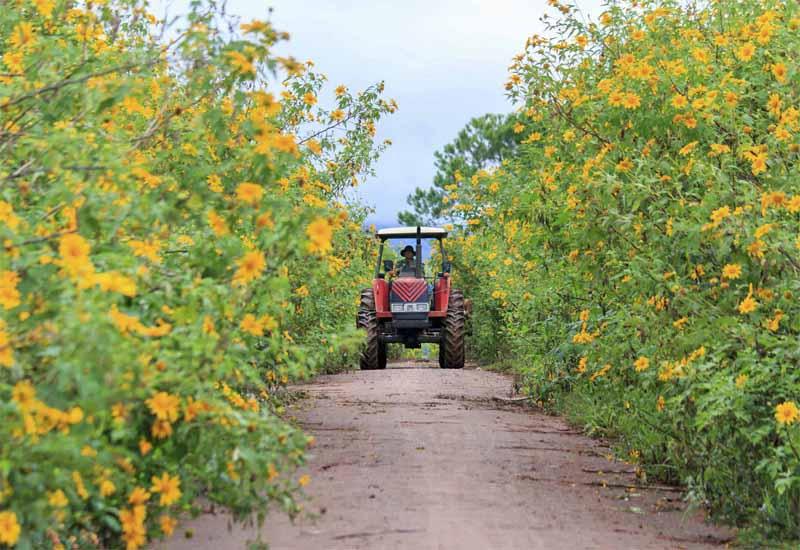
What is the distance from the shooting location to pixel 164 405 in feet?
13.7

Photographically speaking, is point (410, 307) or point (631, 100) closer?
point (631, 100)

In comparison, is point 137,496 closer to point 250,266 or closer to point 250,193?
point 250,266

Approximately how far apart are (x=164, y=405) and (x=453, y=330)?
1905 centimetres

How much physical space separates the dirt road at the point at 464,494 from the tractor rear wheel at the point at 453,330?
9652 millimetres

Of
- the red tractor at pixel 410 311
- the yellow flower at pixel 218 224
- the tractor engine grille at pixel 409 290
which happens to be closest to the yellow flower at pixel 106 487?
the yellow flower at pixel 218 224

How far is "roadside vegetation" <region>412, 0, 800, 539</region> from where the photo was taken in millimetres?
6422

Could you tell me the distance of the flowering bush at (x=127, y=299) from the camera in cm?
371

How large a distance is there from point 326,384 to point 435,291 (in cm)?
442

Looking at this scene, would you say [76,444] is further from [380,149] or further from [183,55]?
[380,149]

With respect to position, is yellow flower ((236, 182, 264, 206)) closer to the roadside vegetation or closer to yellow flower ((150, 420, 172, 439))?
yellow flower ((150, 420, 172, 439))

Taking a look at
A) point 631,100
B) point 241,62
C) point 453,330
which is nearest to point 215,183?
point 241,62

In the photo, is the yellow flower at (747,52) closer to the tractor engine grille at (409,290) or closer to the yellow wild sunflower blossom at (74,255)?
the yellow wild sunflower blossom at (74,255)

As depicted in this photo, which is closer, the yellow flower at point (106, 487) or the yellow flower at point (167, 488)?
the yellow flower at point (106, 487)

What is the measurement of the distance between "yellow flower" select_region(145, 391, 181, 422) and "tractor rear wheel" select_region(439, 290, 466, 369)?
62.1ft
